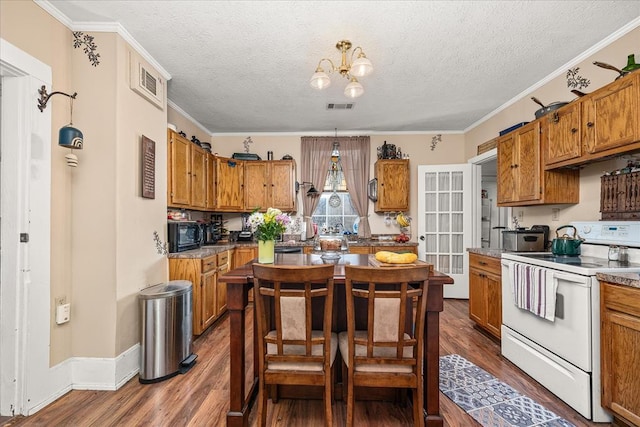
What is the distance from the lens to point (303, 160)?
4984 millimetres

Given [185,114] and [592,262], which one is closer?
[592,262]

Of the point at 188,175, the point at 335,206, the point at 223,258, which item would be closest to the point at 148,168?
the point at 188,175

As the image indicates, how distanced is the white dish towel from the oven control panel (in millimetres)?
608

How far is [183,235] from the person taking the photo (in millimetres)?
3287

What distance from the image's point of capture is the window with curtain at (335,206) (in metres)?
5.12

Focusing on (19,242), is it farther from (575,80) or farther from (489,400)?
(575,80)

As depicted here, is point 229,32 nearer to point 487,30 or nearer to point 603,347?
point 487,30

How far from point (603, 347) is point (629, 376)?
18 cm

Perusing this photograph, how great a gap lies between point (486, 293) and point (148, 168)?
12.0 feet

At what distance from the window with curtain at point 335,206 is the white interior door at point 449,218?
1212 millimetres

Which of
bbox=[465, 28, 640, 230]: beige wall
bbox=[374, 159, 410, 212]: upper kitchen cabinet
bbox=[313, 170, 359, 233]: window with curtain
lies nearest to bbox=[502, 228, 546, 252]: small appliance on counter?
bbox=[465, 28, 640, 230]: beige wall

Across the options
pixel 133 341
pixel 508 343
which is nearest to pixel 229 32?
pixel 133 341

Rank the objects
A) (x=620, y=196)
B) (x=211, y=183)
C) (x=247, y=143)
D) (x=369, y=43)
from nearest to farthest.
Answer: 1. (x=620, y=196)
2. (x=369, y=43)
3. (x=211, y=183)
4. (x=247, y=143)

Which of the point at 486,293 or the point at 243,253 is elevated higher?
the point at 243,253
